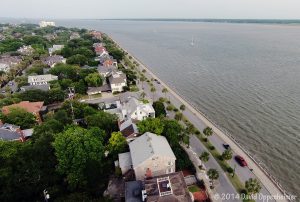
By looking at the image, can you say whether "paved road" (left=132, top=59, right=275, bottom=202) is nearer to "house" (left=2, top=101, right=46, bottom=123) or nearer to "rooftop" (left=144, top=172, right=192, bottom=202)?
"rooftop" (left=144, top=172, right=192, bottom=202)

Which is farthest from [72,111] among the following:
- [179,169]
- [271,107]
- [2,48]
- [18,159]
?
[2,48]

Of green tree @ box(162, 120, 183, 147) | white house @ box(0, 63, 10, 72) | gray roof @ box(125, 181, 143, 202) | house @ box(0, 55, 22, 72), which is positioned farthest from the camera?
house @ box(0, 55, 22, 72)

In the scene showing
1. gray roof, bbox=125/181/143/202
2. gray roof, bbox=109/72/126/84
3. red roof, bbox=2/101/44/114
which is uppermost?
gray roof, bbox=125/181/143/202

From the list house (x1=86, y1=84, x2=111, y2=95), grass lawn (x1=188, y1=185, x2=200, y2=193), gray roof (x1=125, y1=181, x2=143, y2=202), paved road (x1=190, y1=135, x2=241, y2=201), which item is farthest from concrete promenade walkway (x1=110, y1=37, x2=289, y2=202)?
house (x1=86, y1=84, x2=111, y2=95)

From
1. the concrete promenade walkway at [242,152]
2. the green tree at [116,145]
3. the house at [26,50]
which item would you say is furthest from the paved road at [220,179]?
the house at [26,50]

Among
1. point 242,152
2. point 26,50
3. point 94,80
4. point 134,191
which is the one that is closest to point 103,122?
point 134,191

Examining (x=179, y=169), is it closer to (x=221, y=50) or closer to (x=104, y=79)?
(x=104, y=79)
